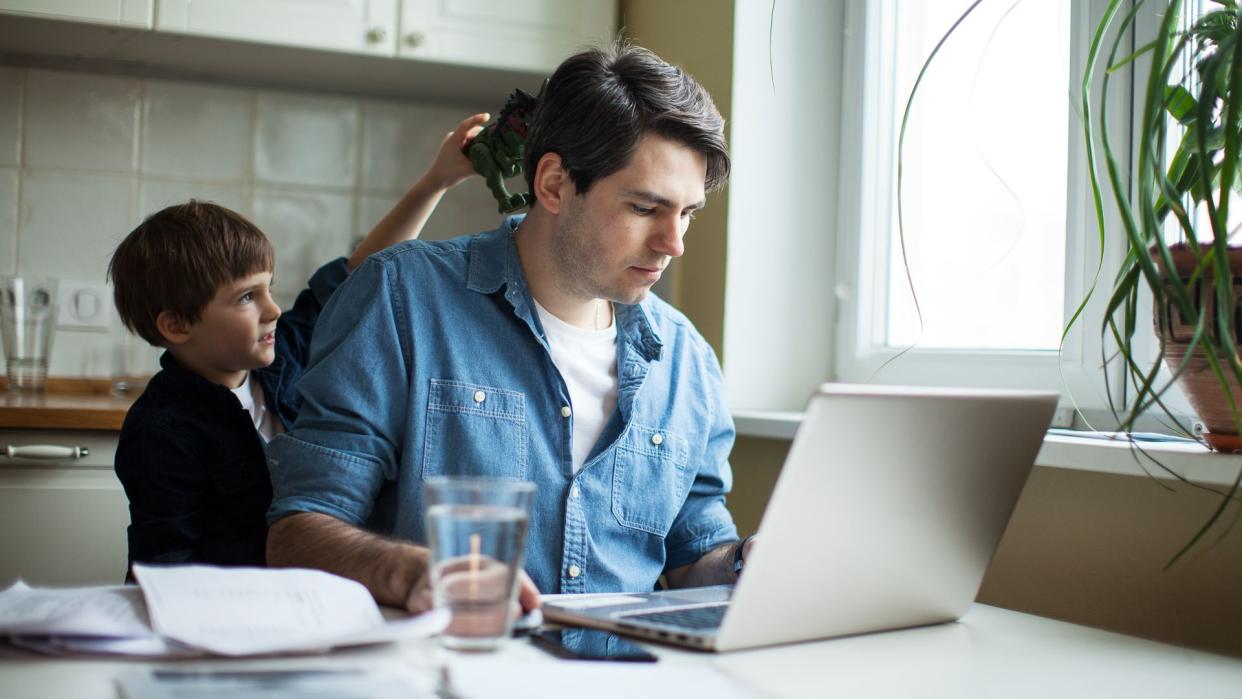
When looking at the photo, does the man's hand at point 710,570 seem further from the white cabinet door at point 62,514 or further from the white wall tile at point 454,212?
the white wall tile at point 454,212

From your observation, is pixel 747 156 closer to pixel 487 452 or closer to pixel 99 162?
pixel 487 452

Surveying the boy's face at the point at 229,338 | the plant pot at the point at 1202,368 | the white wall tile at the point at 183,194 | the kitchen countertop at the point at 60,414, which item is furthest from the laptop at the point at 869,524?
the white wall tile at the point at 183,194

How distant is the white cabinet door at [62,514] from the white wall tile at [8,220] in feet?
2.15

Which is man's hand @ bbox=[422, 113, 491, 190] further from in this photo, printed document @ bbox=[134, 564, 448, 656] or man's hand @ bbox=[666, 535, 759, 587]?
printed document @ bbox=[134, 564, 448, 656]

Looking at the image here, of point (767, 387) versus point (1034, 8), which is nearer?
point (1034, 8)

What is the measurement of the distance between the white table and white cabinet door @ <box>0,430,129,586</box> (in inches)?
55.1

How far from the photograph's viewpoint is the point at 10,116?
2535 mm

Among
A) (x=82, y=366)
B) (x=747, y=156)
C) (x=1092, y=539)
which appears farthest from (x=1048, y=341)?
(x=82, y=366)

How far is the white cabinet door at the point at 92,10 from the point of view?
2.16 metres

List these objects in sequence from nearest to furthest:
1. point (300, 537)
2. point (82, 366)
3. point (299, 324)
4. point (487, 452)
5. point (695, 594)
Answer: point (695, 594) < point (300, 537) < point (487, 452) < point (299, 324) < point (82, 366)

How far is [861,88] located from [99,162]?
1.64 meters

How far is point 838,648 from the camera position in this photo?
3.00ft

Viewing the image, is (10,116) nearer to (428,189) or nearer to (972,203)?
(428,189)

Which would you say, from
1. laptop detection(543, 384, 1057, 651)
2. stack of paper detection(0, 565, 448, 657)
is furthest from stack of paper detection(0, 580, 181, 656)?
laptop detection(543, 384, 1057, 651)
